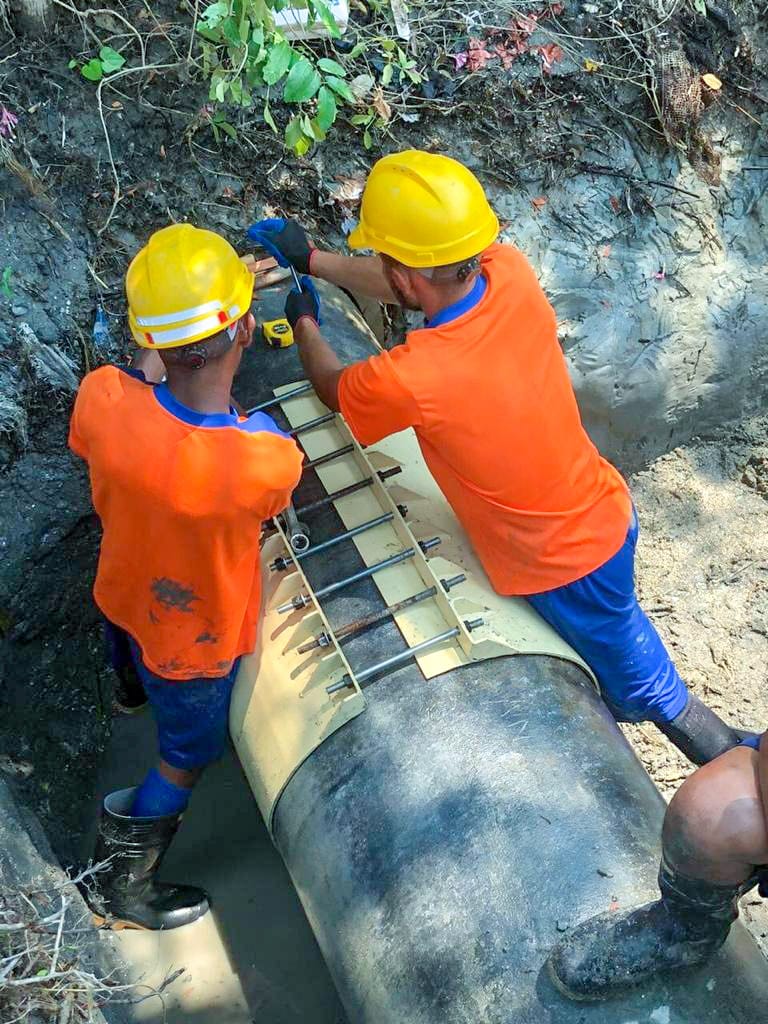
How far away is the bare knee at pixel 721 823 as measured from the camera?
1749 millimetres

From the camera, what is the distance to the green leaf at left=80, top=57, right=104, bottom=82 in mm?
3328

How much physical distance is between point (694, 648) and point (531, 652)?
1.53 m

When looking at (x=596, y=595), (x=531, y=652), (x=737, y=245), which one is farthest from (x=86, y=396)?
(x=737, y=245)

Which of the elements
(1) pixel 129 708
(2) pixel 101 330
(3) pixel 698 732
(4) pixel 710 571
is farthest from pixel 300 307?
(4) pixel 710 571

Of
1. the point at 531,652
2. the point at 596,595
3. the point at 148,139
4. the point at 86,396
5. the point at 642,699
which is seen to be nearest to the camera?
the point at 86,396

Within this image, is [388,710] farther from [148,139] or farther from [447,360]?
[148,139]

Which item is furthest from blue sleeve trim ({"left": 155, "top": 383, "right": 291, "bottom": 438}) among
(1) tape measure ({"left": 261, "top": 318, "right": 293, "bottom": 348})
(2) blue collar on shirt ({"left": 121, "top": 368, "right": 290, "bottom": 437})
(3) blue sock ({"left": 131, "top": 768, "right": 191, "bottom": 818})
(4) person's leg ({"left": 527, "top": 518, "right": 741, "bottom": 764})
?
(3) blue sock ({"left": 131, "top": 768, "right": 191, "bottom": 818})

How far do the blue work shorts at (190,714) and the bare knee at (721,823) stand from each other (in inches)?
48.7

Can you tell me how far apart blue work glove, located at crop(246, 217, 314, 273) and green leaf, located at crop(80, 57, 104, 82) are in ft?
3.23

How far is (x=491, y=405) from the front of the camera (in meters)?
2.41

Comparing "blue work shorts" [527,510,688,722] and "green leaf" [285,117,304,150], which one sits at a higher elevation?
"green leaf" [285,117,304,150]

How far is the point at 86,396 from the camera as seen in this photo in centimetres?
226

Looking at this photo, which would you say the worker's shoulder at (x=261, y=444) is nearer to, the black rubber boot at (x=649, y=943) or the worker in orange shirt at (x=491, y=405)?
the worker in orange shirt at (x=491, y=405)

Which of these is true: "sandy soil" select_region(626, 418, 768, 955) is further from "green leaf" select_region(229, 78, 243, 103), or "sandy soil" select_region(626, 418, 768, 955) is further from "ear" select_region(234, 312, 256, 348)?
"green leaf" select_region(229, 78, 243, 103)
